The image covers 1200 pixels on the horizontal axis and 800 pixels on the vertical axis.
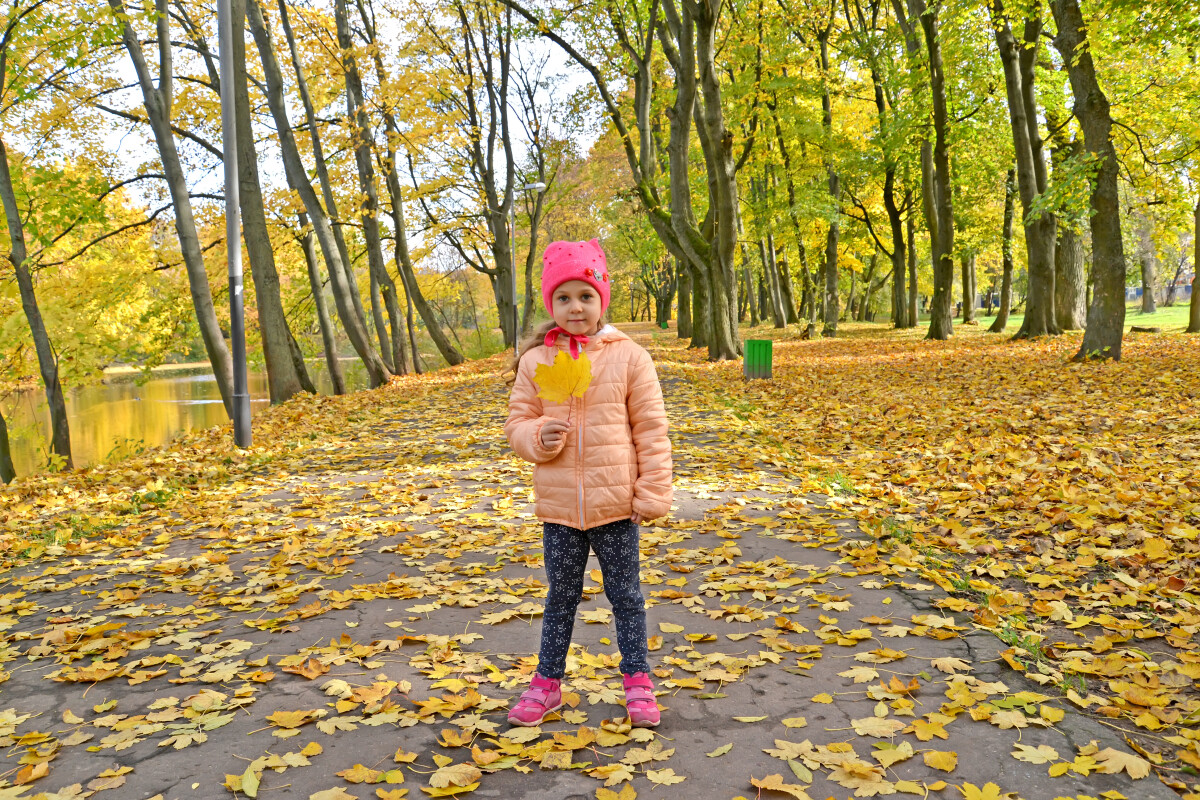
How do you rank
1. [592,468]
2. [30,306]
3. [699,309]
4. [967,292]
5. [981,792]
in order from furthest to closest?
[967,292] < [699,309] < [30,306] < [592,468] < [981,792]

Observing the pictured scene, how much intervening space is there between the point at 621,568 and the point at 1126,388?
9531mm

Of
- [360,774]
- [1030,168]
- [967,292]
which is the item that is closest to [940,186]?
[1030,168]

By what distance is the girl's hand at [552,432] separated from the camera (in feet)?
9.74

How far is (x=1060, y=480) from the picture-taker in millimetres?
5914

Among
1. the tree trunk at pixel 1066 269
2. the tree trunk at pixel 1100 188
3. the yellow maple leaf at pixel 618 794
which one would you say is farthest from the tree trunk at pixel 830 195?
the yellow maple leaf at pixel 618 794

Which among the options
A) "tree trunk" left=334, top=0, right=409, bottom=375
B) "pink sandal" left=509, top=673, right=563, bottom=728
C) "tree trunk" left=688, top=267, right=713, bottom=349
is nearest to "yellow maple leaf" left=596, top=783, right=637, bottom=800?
"pink sandal" left=509, top=673, right=563, bottom=728

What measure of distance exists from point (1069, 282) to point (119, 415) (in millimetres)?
33532

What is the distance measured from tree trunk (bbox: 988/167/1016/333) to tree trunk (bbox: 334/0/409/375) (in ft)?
52.9

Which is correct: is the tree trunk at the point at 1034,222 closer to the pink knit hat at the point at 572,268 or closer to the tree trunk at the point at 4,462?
the pink knit hat at the point at 572,268

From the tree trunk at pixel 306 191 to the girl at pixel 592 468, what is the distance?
13768 mm

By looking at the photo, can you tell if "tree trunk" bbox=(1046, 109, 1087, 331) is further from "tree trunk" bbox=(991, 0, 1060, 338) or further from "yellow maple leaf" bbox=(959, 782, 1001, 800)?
"yellow maple leaf" bbox=(959, 782, 1001, 800)

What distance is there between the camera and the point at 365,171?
18.6 m

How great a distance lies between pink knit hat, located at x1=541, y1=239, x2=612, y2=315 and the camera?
306 cm

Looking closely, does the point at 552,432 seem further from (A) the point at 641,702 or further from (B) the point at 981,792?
(B) the point at 981,792
